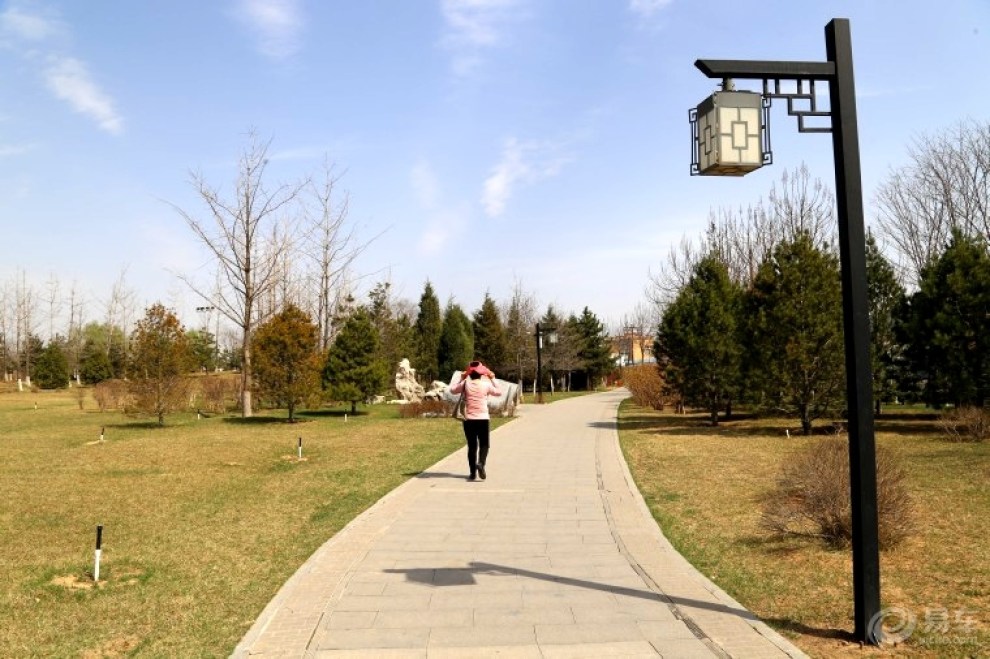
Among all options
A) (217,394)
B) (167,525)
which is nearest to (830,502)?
(167,525)

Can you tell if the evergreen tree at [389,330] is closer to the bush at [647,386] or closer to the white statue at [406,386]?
the white statue at [406,386]

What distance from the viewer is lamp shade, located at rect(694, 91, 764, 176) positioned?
14.6ft

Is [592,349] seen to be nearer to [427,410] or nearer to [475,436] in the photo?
[427,410]

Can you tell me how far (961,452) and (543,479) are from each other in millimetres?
8764

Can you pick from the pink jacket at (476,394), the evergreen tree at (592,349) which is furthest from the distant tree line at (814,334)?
the evergreen tree at (592,349)

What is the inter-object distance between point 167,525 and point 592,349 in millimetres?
56615

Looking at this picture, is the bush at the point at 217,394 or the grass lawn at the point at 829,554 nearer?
the grass lawn at the point at 829,554

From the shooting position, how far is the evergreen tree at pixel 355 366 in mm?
28016

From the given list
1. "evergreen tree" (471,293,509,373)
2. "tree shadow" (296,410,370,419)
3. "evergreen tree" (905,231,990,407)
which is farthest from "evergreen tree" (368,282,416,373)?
"evergreen tree" (905,231,990,407)

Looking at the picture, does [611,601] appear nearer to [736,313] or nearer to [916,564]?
[916,564]

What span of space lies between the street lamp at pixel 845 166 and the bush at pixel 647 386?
1028 inches

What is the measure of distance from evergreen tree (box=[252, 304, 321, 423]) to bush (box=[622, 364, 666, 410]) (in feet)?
49.4

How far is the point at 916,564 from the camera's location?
Answer: 6.07 meters

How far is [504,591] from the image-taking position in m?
5.43
